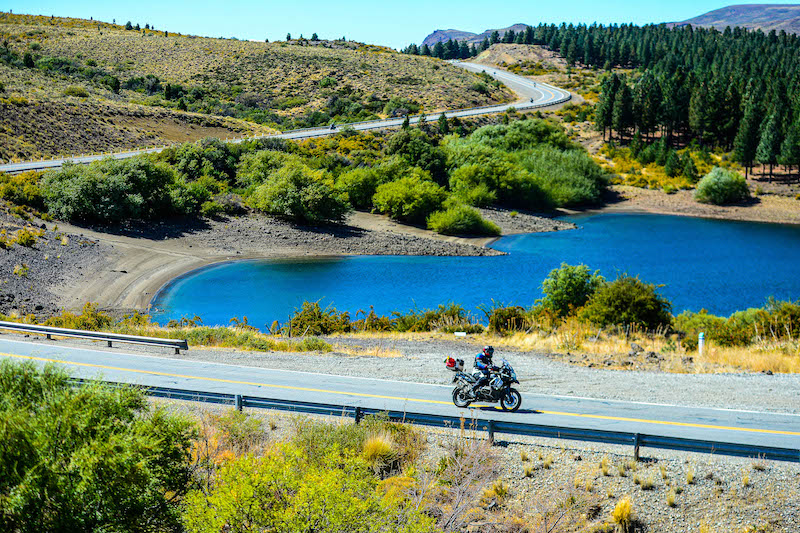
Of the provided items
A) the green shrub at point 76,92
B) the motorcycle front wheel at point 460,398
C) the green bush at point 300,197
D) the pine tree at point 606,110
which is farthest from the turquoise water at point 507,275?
the green shrub at point 76,92

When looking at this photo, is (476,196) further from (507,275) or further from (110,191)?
(110,191)

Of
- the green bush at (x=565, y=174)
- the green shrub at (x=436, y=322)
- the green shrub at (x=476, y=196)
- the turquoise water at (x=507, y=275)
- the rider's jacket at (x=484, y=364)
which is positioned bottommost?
the turquoise water at (x=507, y=275)

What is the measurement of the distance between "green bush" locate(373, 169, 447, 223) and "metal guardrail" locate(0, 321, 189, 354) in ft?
135

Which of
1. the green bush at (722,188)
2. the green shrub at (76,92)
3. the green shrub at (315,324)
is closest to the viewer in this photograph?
the green shrub at (315,324)

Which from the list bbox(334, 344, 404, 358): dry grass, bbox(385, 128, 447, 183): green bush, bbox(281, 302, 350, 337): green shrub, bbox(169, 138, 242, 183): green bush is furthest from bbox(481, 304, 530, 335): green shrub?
bbox(385, 128, 447, 183): green bush

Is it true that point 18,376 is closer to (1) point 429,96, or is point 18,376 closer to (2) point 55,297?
(2) point 55,297

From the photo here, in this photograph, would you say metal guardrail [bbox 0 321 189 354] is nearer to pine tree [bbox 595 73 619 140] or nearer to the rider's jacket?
the rider's jacket

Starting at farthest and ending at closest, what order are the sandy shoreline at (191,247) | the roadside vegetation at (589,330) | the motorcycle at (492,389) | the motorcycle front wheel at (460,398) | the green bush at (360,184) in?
the green bush at (360,184)
the sandy shoreline at (191,247)
the roadside vegetation at (589,330)
the motorcycle front wheel at (460,398)
the motorcycle at (492,389)

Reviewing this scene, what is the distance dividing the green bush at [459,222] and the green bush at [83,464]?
52156 mm

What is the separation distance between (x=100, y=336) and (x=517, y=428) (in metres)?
15.9

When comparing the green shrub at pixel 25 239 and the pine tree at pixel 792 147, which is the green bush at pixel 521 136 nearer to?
the pine tree at pixel 792 147

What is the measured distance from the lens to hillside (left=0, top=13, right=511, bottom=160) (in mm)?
67812

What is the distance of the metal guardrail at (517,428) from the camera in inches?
515

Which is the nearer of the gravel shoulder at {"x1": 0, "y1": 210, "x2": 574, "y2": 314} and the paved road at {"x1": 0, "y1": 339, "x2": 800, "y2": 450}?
the paved road at {"x1": 0, "y1": 339, "x2": 800, "y2": 450}
